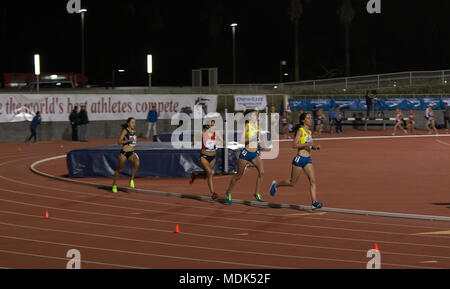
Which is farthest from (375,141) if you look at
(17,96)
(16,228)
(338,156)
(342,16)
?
(342,16)

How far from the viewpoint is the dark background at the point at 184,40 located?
7350 cm

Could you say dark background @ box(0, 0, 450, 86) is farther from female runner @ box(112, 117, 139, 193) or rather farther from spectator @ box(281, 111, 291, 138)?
female runner @ box(112, 117, 139, 193)

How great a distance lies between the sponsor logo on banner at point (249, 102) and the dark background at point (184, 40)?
91.8 feet

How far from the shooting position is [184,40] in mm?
81875

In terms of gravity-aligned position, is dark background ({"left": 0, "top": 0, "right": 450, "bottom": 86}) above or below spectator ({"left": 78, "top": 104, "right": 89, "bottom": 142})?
above

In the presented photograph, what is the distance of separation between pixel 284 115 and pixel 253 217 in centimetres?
2490

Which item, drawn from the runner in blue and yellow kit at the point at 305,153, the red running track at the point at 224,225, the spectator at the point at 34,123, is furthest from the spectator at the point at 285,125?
the runner in blue and yellow kit at the point at 305,153

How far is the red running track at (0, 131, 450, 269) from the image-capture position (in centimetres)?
929

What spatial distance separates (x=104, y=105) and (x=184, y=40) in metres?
47.0

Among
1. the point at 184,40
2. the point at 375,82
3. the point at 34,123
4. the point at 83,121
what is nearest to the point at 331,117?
the point at 83,121

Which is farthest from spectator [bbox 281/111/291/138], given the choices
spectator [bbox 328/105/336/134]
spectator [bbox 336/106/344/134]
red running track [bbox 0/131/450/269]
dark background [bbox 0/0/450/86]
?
dark background [bbox 0/0/450/86]

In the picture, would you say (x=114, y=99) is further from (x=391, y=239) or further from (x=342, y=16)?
(x=342, y=16)

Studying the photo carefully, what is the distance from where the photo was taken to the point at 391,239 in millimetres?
10445

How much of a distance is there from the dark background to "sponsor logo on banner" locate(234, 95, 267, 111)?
28.0 m
